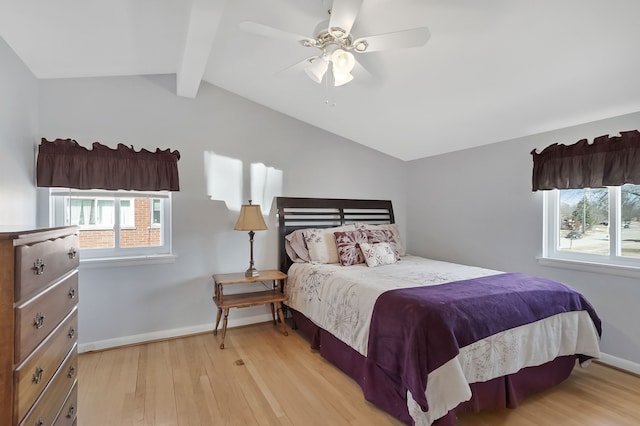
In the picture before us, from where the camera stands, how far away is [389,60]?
2432mm

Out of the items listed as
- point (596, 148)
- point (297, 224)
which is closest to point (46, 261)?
point (297, 224)

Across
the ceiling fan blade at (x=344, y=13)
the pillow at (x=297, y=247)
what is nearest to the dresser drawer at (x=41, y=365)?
the ceiling fan blade at (x=344, y=13)

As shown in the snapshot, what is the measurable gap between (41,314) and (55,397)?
45cm

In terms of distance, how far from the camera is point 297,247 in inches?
140

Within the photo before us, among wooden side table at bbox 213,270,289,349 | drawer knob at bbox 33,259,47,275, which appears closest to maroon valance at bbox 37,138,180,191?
wooden side table at bbox 213,270,289,349

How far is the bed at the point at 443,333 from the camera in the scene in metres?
1.73

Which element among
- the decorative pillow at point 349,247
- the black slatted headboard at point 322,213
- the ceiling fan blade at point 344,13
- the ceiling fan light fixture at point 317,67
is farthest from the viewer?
the black slatted headboard at point 322,213

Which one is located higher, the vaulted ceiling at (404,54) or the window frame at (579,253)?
the vaulted ceiling at (404,54)

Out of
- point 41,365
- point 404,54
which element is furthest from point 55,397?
point 404,54

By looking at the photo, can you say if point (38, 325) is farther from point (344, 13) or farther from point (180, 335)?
point (180, 335)

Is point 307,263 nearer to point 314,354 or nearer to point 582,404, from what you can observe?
point 314,354

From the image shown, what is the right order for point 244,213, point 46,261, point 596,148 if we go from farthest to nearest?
point 244,213
point 596,148
point 46,261

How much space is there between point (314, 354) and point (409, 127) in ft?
8.43

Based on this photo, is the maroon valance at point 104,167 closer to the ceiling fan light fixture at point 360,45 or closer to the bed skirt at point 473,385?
the ceiling fan light fixture at point 360,45
